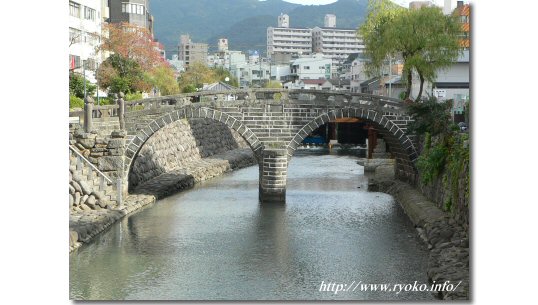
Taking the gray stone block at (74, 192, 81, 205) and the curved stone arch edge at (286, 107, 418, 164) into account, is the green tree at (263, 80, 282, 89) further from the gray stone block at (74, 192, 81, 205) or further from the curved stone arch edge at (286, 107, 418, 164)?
the gray stone block at (74, 192, 81, 205)

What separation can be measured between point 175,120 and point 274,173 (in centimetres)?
339

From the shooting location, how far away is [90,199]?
2098cm

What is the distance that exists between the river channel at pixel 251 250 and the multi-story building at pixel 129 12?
12.3 meters

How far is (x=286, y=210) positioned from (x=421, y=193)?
4.12 metres

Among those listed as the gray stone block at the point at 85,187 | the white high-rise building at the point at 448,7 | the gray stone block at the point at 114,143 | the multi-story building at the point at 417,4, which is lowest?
the gray stone block at the point at 85,187

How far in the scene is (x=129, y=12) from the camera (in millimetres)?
38531

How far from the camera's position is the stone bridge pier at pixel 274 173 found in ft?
80.1

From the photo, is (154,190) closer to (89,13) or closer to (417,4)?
(89,13)

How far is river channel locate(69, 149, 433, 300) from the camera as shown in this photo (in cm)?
1432

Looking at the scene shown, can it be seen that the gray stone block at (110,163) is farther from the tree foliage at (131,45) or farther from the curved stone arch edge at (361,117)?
the curved stone arch edge at (361,117)

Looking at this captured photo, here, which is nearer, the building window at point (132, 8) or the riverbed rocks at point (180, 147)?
the riverbed rocks at point (180, 147)

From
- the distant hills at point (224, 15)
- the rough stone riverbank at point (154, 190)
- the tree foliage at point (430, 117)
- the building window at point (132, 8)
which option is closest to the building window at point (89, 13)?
the distant hills at point (224, 15)

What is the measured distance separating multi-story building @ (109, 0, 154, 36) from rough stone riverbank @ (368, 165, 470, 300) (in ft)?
53.5
